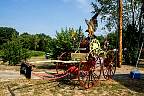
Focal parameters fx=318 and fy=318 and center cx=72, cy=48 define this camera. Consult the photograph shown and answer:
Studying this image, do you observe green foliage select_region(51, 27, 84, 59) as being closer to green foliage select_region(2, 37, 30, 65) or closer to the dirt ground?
green foliage select_region(2, 37, 30, 65)

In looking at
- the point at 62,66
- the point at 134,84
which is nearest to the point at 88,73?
the point at 62,66

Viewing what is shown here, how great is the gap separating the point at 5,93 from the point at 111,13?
23185mm

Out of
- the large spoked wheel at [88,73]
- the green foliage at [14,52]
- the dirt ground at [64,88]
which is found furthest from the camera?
the green foliage at [14,52]

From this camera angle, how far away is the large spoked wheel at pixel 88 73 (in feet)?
40.3

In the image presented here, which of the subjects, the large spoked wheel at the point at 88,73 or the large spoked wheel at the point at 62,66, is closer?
the large spoked wheel at the point at 88,73

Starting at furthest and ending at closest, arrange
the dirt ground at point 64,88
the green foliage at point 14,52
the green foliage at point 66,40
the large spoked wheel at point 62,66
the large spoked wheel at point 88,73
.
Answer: the green foliage at point 14,52, the green foliage at point 66,40, the large spoked wheel at point 62,66, the large spoked wheel at point 88,73, the dirt ground at point 64,88

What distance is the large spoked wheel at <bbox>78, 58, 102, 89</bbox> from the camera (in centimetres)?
1228

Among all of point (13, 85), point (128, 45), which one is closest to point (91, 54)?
point (13, 85)

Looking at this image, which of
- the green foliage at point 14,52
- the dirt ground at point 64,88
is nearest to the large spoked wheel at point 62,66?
the dirt ground at point 64,88

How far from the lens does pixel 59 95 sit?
1097cm

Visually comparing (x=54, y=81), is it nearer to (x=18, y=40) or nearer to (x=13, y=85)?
(x=13, y=85)

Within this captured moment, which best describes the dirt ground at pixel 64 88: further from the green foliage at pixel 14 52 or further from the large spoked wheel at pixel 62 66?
the green foliage at pixel 14 52

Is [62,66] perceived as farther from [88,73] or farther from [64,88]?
[64,88]

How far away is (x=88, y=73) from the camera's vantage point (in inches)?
492
